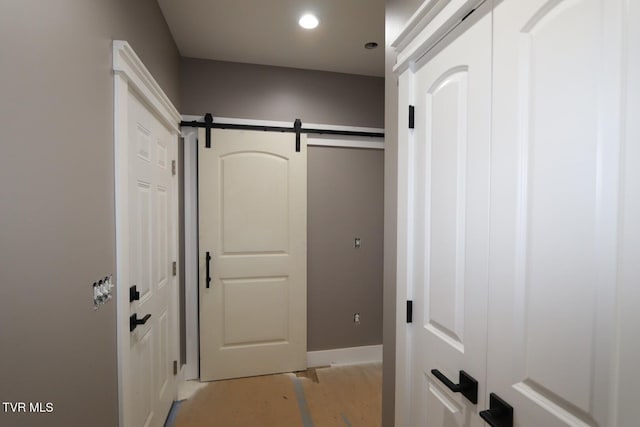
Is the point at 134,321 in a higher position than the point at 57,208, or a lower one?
lower

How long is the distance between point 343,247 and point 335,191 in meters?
0.57

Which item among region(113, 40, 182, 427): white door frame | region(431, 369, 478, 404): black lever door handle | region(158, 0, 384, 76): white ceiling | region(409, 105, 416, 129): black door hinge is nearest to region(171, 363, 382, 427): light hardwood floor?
region(113, 40, 182, 427): white door frame

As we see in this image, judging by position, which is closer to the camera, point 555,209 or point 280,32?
point 555,209

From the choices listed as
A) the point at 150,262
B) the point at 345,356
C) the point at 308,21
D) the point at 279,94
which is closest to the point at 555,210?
the point at 150,262

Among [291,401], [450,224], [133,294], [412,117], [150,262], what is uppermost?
[412,117]

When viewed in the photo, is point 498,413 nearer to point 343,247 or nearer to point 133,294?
point 133,294

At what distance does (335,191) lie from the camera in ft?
9.80

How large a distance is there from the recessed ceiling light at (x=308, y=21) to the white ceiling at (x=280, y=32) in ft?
0.12

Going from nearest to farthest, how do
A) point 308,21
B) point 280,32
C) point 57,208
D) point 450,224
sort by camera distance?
point 57,208
point 450,224
point 308,21
point 280,32

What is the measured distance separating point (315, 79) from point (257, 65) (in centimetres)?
55

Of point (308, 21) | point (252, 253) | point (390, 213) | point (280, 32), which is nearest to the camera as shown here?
point (390, 213)

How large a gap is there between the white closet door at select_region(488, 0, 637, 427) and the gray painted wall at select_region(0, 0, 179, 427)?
123cm

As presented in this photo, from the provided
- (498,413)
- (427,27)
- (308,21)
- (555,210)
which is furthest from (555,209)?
(308,21)

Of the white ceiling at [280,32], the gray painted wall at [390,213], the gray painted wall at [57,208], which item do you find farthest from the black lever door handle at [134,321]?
the white ceiling at [280,32]
